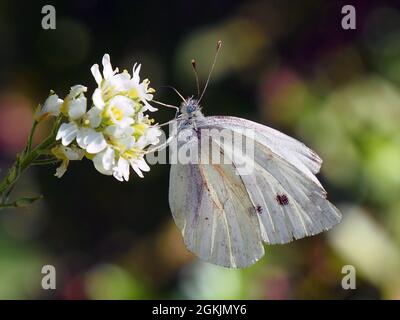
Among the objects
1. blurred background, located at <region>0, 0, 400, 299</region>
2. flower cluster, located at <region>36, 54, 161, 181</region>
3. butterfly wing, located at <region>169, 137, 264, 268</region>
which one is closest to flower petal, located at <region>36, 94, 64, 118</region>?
flower cluster, located at <region>36, 54, 161, 181</region>

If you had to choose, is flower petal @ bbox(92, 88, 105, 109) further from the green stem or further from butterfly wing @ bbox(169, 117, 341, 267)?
butterfly wing @ bbox(169, 117, 341, 267)

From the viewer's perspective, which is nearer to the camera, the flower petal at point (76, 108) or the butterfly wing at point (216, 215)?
the flower petal at point (76, 108)

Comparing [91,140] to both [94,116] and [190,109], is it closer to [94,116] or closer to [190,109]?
[94,116]

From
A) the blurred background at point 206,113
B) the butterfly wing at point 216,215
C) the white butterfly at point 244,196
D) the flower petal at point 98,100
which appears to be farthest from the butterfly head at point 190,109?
the blurred background at point 206,113

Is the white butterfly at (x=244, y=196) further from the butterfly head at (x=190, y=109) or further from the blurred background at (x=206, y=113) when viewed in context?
the blurred background at (x=206, y=113)

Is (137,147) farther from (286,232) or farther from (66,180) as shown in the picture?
(66,180)
